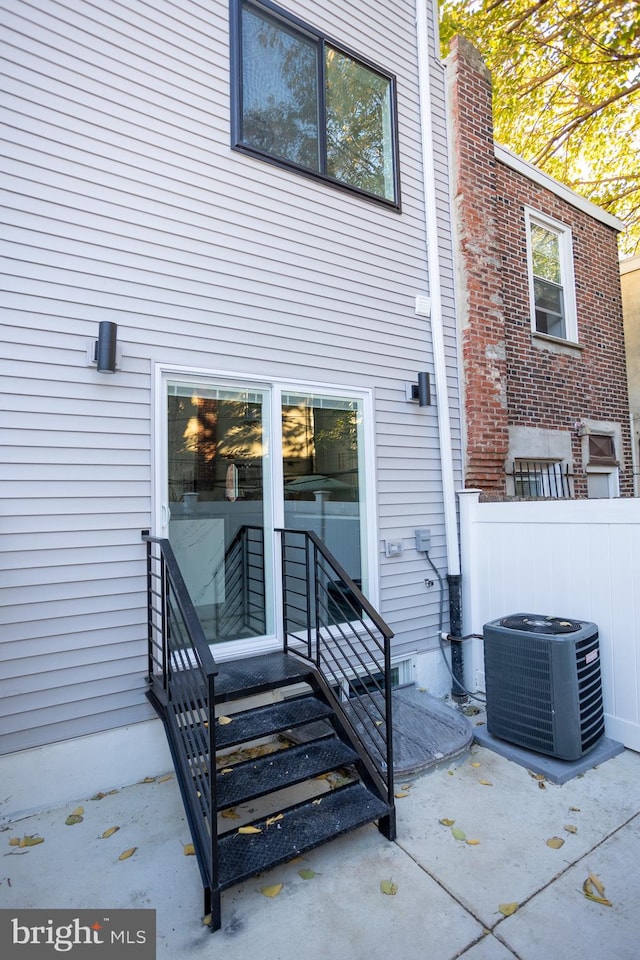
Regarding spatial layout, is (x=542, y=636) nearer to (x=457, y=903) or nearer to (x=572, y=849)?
(x=572, y=849)

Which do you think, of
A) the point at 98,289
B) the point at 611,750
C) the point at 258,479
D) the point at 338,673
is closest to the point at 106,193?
the point at 98,289

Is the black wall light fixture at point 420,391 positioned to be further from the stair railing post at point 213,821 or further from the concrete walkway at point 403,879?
the stair railing post at point 213,821

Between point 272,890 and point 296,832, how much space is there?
0.21m

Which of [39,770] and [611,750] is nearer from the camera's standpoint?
[39,770]

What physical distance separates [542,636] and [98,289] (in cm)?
322

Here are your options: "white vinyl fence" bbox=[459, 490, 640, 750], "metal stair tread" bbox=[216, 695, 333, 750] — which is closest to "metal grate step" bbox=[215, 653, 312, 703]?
"metal stair tread" bbox=[216, 695, 333, 750]

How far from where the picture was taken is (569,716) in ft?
9.48

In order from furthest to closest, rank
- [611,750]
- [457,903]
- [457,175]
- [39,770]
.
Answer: [457,175]
[611,750]
[39,770]
[457,903]

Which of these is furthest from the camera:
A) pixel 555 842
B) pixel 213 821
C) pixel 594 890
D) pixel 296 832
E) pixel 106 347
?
pixel 106 347

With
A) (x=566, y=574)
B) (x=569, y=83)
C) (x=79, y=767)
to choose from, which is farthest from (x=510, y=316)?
(x=569, y=83)

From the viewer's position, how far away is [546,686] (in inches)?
116

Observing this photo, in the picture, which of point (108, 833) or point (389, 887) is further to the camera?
point (108, 833)

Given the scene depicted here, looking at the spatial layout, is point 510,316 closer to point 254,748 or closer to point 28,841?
point 254,748

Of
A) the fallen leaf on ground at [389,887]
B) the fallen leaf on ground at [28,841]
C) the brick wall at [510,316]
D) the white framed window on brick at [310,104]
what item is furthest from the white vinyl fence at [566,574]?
the fallen leaf on ground at [28,841]
